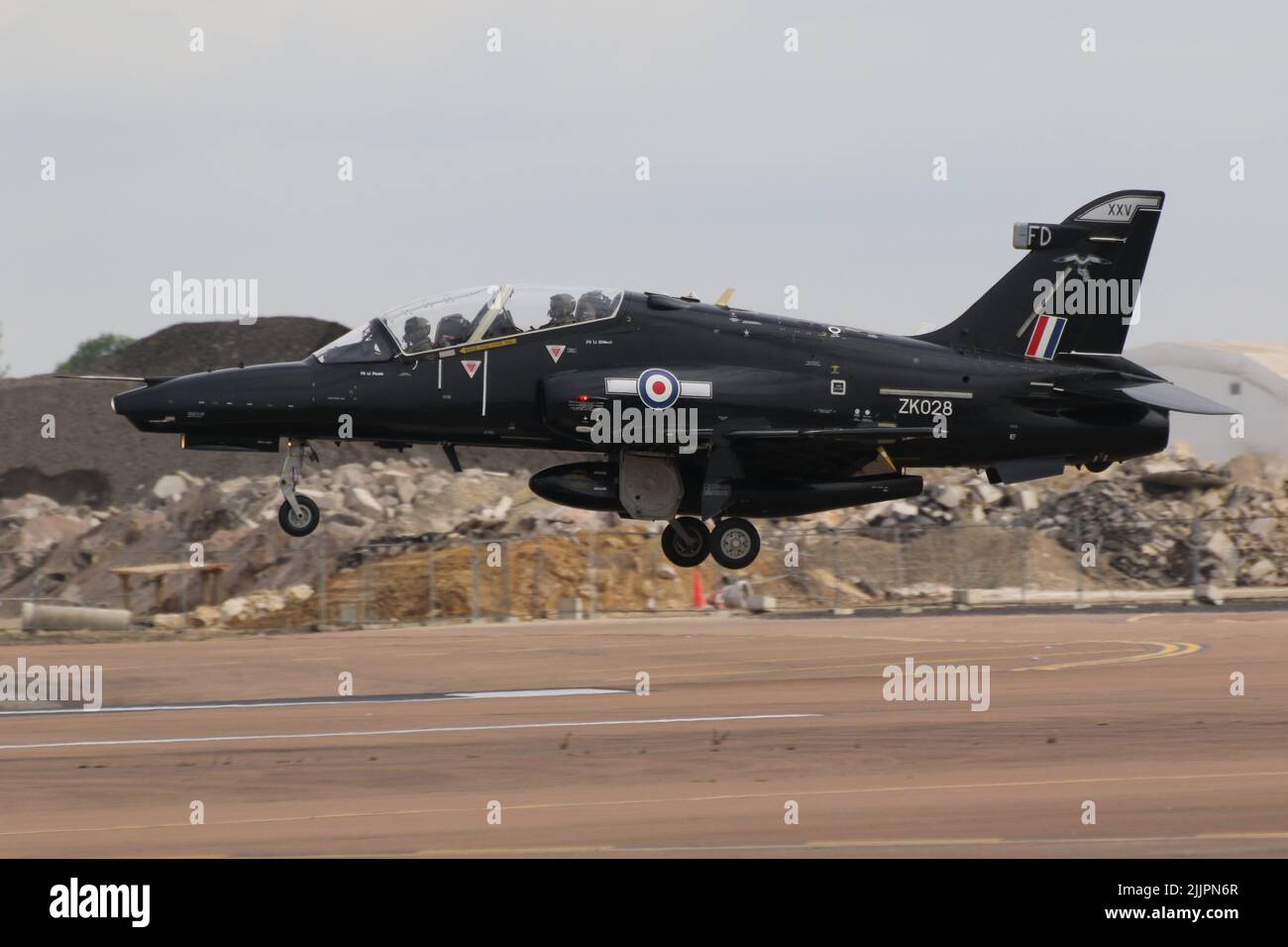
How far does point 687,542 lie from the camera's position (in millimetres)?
25016

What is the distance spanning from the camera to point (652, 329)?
23.6 metres

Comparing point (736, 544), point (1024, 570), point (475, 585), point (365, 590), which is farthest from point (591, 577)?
point (736, 544)

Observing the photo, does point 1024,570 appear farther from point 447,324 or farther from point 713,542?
point 447,324

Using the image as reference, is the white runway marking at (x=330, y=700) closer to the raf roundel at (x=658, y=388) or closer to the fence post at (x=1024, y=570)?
the raf roundel at (x=658, y=388)

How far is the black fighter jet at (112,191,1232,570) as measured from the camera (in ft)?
74.6

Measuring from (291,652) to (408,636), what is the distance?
4634 millimetres

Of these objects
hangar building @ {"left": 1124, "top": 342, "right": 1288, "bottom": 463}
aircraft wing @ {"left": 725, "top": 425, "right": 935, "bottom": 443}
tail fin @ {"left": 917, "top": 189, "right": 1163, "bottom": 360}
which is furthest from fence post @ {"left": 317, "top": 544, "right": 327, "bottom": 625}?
hangar building @ {"left": 1124, "top": 342, "right": 1288, "bottom": 463}

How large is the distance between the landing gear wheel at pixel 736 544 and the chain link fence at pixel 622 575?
55.3ft

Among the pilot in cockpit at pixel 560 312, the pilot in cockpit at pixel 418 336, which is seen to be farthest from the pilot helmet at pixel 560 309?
the pilot in cockpit at pixel 418 336

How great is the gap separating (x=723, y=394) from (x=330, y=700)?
7.13 m

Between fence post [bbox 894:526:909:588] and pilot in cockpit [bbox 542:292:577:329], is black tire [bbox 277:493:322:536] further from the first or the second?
fence post [bbox 894:526:909:588]

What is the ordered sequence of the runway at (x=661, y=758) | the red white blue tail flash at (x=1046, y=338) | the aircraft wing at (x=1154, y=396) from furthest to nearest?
the red white blue tail flash at (x=1046, y=338) → the aircraft wing at (x=1154, y=396) → the runway at (x=661, y=758)

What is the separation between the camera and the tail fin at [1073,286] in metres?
25.9

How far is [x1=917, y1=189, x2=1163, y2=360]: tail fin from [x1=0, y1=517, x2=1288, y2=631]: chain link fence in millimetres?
16051
